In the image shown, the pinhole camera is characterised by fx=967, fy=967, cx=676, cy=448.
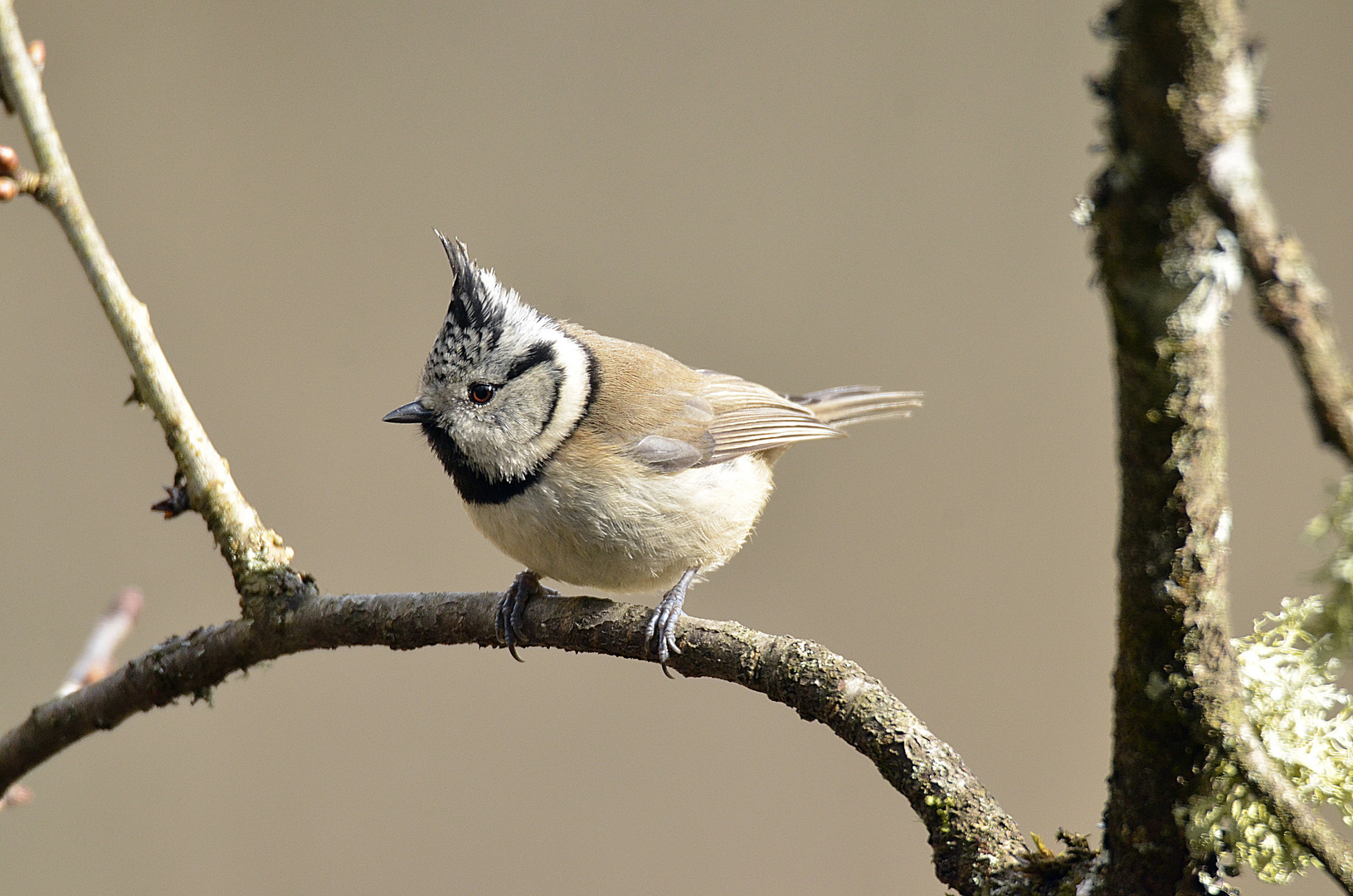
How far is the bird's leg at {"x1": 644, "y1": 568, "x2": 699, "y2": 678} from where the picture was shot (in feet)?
4.18

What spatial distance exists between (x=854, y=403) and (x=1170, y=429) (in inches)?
78.0

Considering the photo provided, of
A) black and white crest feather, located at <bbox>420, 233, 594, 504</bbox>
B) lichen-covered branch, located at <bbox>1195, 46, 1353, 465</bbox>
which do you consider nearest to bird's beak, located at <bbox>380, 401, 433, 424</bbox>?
black and white crest feather, located at <bbox>420, 233, 594, 504</bbox>

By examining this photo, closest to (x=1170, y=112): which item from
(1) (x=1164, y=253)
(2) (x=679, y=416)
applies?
(1) (x=1164, y=253)

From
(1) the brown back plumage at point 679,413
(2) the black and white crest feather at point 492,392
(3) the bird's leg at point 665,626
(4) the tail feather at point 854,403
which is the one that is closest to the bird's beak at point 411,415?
(2) the black and white crest feather at point 492,392

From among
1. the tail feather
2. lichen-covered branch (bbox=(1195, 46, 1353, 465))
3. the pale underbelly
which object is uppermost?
the tail feather

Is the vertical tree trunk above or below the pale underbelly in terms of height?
below

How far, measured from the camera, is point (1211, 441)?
1.96ft

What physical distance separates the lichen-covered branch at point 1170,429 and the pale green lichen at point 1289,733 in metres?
0.02

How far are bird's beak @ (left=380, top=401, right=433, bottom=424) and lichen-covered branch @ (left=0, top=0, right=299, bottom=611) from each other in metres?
0.35

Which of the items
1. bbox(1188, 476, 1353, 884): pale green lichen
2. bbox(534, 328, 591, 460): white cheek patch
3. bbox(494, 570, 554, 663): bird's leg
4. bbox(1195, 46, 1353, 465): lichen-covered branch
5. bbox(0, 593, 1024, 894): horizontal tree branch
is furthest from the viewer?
bbox(534, 328, 591, 460): white cheek patch

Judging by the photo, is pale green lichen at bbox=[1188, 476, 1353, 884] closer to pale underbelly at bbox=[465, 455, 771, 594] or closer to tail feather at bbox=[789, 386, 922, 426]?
pale underbelly at bbox=[465, 455, 771, 594]

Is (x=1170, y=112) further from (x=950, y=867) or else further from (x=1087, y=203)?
(x=950, y=867)

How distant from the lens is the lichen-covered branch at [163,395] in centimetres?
132

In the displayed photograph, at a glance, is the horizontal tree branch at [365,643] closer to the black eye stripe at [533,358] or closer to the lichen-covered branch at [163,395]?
the lichen-covered branch at [163,395]
